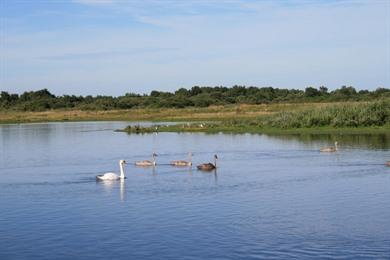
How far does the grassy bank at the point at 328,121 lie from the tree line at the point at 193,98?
3842cm

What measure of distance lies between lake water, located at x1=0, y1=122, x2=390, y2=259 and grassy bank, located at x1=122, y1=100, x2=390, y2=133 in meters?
14.6

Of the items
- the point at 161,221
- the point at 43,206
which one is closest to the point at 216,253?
the point at 161,221

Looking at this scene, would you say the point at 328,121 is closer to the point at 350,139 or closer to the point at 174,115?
the point at 350,139

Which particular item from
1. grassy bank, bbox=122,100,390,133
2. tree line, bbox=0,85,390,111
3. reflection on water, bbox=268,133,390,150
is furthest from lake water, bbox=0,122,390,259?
tree line, bbox=0,85,390,111

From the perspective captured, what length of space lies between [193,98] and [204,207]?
3758 inches

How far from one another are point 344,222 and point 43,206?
912cm

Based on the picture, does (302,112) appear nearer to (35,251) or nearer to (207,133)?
(207,133)

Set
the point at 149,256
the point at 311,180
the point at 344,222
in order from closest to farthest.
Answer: the point at 149,256
the point at 344,222
the point at 311,180

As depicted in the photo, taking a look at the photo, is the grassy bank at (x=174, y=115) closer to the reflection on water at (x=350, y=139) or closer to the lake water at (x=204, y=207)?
the reflection on water at (x=350, y=139)

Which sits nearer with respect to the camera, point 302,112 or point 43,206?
point 43,206

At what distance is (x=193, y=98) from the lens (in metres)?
115

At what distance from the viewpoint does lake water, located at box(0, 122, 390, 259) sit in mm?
15297

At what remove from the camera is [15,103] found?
138 meters

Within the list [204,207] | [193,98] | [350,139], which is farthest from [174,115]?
[204,207]
